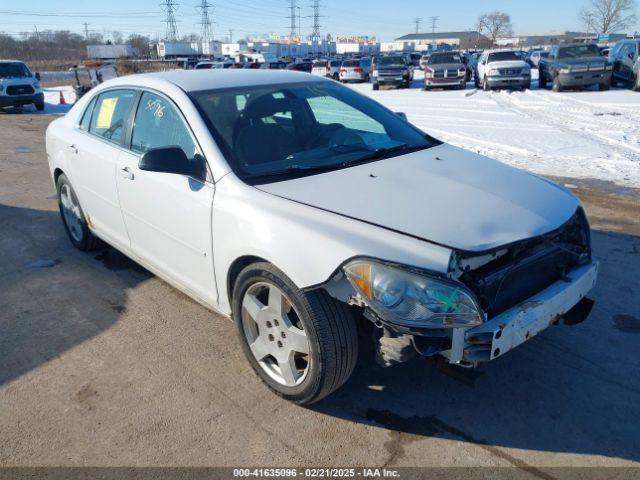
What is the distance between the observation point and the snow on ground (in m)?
7.95

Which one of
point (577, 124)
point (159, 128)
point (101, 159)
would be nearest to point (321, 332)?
point (159, 128)

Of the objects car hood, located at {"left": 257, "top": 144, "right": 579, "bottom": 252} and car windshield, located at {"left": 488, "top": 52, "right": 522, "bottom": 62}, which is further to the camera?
car windshield, located at {"left": 488, "top": 52, "right": 522, "bottom": 62}

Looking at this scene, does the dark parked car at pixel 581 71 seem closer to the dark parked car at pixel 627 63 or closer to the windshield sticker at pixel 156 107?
the dark parked car at pixel 627 63

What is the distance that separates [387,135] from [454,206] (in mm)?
1265

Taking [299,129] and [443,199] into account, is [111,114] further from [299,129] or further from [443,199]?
[443,199]

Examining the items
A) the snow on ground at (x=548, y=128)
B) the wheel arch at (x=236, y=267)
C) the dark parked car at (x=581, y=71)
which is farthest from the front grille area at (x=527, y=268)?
the dark parked car at (x=581, y=71)

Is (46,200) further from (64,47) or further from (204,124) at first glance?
(64,47)

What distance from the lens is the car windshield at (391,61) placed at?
946 inches

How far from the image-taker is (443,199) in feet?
9.03

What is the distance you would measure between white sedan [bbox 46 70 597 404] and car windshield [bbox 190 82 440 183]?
1cm

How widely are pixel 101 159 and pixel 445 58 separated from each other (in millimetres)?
20954

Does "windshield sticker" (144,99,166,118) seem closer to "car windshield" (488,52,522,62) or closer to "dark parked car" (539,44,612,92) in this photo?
"dark parked car" (539,44,612,92)

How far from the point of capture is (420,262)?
227 centimetres

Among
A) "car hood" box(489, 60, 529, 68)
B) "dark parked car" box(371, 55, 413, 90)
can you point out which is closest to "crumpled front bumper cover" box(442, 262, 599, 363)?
"car hood" box(489, 60, 529, 68)
